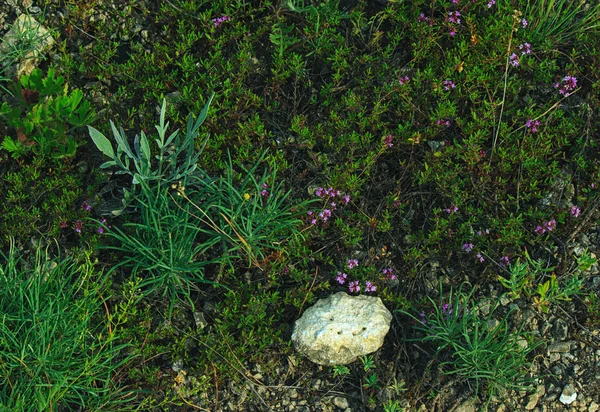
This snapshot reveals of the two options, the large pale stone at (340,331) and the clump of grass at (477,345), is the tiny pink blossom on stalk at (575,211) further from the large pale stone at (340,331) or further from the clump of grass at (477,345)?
the large pale stone at (340,331)

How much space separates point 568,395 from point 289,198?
195cm

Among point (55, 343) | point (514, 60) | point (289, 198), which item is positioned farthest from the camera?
point (514, 60)

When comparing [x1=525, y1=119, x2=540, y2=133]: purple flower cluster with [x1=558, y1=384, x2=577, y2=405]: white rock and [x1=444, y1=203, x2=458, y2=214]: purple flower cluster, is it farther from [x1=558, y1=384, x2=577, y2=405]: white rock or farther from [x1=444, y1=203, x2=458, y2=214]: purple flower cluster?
[x1=558, y1=384, x2=577, y2=405]: white rock

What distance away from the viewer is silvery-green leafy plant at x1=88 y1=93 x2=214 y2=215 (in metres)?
3.97

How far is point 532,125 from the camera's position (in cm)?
454

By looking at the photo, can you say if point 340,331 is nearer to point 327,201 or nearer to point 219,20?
point 327,201

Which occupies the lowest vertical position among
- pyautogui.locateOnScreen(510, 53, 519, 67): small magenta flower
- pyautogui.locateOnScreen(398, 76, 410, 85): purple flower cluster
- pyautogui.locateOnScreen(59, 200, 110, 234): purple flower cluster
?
pyautogui.locateOnScreen(59, 200, 110, 234): purple flower cluster

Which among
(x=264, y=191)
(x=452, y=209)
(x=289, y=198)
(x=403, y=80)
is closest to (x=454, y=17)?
(x=403, y=80)

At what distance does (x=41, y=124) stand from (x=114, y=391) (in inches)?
64.0

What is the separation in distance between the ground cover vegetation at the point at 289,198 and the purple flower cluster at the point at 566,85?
0.01 m

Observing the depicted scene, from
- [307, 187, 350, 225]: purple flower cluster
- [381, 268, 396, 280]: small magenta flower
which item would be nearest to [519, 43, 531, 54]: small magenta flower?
[307, 187, 350, 225]: purple flower cluster

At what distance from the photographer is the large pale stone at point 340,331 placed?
3.90 m

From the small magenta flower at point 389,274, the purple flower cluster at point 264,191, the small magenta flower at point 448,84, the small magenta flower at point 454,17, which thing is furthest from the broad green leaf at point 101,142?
the small magenta flower at point 454,17

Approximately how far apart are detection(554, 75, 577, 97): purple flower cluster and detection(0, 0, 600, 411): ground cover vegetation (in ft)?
0.04
